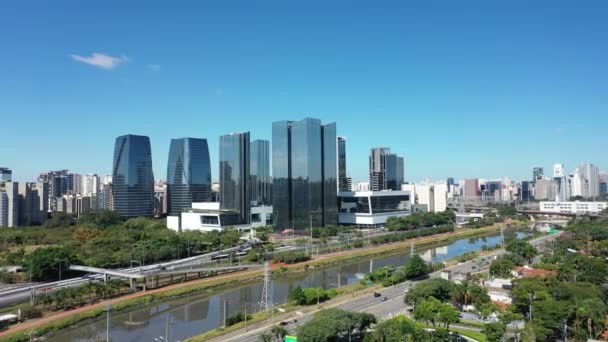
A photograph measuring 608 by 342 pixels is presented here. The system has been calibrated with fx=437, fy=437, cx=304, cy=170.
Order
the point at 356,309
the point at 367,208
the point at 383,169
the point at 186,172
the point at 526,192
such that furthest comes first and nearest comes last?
the point at 526,192
the point at 383,169
the point at 186,172
the point at 367,208
the point at 356,309

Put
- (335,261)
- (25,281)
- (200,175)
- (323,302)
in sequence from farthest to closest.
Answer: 1. (200,175)
2. (335,261)
3. (25,281)
4. (323,302)

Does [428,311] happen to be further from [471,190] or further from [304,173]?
[471,190]

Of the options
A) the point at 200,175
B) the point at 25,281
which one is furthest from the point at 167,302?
the point at 200,175

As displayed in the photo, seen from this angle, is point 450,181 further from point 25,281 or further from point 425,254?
point 25,281

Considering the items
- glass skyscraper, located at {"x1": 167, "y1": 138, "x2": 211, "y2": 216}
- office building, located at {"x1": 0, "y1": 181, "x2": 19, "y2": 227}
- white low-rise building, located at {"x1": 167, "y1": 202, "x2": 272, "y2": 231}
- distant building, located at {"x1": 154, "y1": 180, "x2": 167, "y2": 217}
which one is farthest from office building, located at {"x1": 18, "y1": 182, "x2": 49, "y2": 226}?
white low-rise building, located at {"x1": 167, "y1": 202, "x2": 272, "y2": 231}

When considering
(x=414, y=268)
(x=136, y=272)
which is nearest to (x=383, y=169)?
(x=414, y=268)

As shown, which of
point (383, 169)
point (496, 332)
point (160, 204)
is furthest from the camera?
point (383, 169)

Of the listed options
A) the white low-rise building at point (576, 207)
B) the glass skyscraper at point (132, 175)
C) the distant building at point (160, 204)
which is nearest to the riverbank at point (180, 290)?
the glass skyscraper at point (132, 175)
